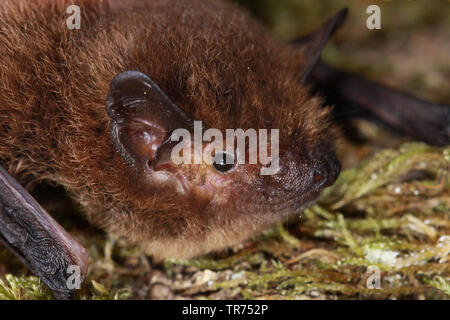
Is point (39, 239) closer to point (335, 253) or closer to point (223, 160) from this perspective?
point (223, 160)

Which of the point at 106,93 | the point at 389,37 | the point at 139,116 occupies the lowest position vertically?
the point at 139,116

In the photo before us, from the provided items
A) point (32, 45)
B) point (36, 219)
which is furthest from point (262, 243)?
point (32, 45)

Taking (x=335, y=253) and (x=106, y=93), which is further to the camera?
(x=335, y=253)

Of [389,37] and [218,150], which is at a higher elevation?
[389,37]

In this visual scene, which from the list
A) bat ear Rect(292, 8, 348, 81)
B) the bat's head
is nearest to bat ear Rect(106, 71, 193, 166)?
the bat's head

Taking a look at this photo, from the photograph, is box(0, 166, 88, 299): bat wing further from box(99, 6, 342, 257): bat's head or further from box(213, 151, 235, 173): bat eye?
box(213, 151, 235, 173): bat eye

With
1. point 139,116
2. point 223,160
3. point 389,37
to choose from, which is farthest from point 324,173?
point 389,37
